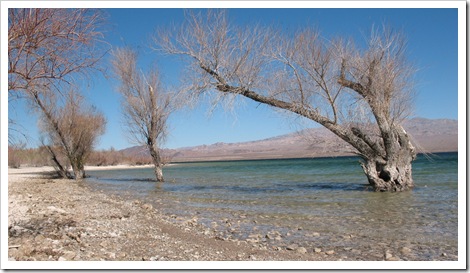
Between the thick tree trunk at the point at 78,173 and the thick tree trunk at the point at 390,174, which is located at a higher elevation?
the thick tree trunk at the point at 390,174

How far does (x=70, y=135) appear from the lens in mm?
27609

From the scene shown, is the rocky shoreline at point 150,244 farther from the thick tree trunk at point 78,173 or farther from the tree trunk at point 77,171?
the thick tree trunk at point 78,173

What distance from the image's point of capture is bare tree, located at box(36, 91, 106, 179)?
26.9 m

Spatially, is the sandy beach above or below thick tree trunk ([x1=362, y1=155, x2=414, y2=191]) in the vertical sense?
below

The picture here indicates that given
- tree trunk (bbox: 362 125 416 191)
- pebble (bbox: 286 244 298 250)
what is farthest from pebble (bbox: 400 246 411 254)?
tree trunk (bbox: 362 125 416 191)

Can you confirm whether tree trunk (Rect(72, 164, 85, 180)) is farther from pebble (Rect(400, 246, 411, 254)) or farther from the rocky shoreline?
pebble (Rect(400, 246, 411, 254))

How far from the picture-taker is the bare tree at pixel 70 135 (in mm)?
A: 26891

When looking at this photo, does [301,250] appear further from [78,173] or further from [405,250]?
[78,173]

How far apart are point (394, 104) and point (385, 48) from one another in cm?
212

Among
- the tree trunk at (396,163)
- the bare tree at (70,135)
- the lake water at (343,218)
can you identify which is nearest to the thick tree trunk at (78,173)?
the bare tree at (70,135)

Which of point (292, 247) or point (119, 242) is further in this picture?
point (292, 247)

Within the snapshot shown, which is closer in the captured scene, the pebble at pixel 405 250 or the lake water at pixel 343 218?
the pebble at pixel 405 250

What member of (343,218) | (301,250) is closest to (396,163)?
(343,218)

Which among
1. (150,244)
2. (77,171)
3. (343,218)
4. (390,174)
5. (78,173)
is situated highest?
(390,174)
